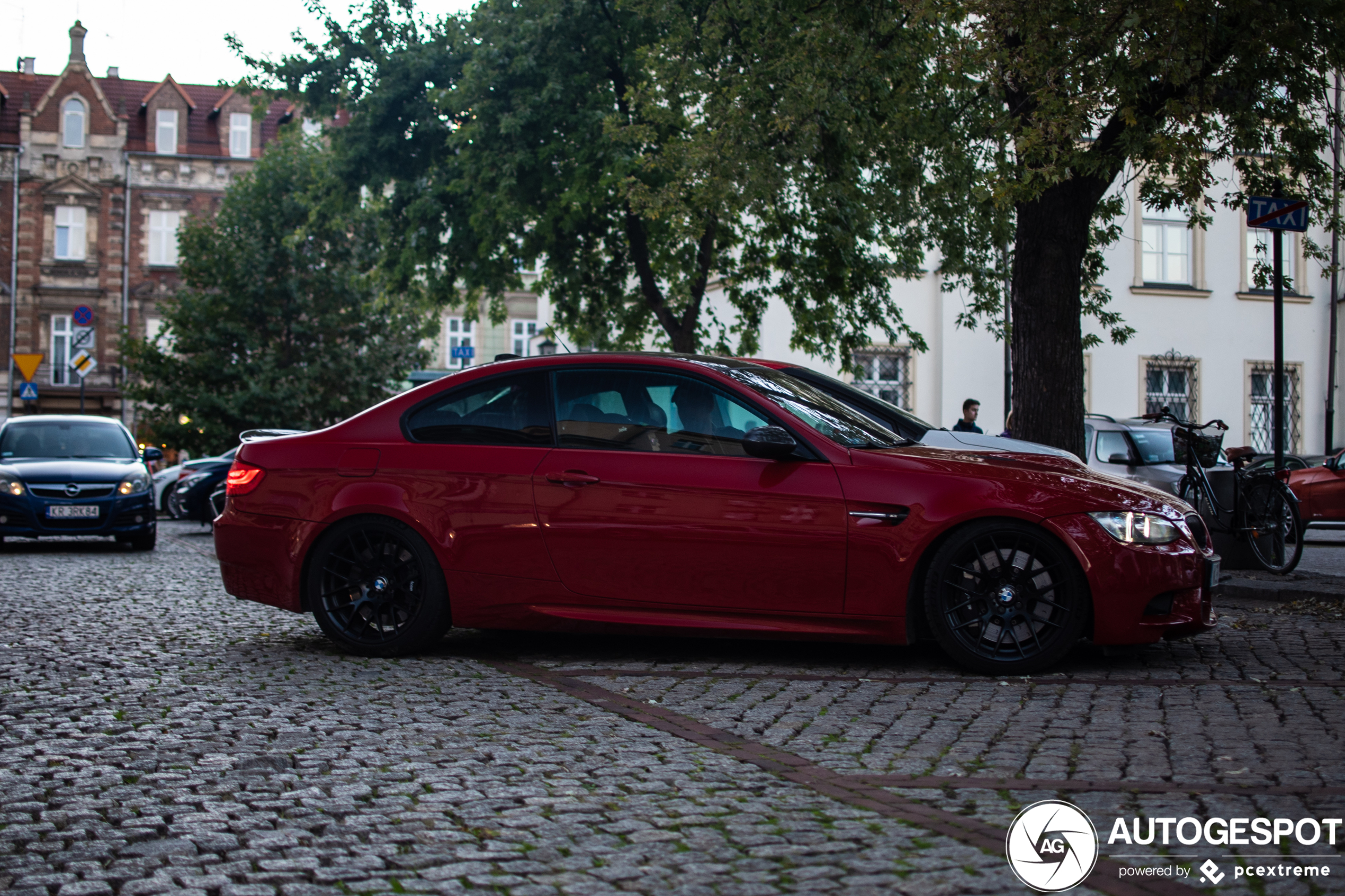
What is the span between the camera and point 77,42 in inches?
2302

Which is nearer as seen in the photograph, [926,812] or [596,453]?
[926,812]

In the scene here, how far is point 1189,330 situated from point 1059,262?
20.3 metres

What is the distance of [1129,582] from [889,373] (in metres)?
23.3

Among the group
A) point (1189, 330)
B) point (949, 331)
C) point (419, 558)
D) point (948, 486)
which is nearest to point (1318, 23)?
point (948, 486)

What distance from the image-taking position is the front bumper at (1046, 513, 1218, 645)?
634 cm

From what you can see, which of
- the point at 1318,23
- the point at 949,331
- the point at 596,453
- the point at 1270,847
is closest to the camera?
the point at 1270,847

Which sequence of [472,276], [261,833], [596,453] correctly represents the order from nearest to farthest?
1. [261,833]
2. [596,453]
3. [472,276]

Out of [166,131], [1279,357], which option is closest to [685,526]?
[1279,357]

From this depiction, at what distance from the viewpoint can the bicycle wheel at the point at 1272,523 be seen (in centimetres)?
1155

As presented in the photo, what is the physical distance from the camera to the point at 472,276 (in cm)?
2220

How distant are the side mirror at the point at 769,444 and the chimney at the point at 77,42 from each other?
59.3m

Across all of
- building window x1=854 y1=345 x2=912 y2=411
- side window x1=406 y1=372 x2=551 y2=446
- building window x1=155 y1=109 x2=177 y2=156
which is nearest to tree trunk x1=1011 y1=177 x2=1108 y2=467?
side window x1=406 y1=372 x2=551 y2=446

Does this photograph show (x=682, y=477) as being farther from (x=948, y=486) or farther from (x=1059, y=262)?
(x=1059, y=262)

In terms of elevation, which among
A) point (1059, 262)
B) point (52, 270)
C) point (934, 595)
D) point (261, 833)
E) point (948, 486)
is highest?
point (52, 270)
